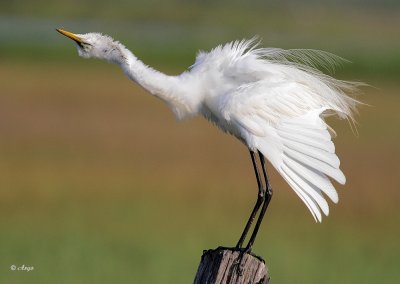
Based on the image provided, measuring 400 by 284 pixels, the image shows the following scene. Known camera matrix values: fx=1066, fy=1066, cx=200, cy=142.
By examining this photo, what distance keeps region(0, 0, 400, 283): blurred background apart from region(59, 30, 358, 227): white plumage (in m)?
2.25

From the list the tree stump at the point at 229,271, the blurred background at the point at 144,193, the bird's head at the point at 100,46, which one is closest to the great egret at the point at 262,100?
the bird's head at the point at 100,46

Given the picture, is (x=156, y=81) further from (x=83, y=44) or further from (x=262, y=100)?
(x=262, y=100)

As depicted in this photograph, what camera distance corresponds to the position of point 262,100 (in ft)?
13.5

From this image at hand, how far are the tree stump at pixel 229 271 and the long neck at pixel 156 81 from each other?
101 centimetres

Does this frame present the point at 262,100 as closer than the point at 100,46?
Yes

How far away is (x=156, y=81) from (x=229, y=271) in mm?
1123

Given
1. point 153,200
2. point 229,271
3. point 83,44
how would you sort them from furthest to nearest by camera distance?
1. point 153,200
2. point 83,44
3. point 229,271

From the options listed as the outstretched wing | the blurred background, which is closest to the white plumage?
the outstretched wing

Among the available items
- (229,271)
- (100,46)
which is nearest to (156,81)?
(100,46)

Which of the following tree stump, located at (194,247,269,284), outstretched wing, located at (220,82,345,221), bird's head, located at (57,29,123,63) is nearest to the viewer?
tree stump, located at (194,247,269,284)

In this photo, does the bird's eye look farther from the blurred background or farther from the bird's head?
the blurred background

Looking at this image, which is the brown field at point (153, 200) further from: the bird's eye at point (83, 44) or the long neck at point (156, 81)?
the bird's eye at point (83, 44)

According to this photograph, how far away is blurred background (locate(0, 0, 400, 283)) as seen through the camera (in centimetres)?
693

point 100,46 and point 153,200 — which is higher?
point 153,200
